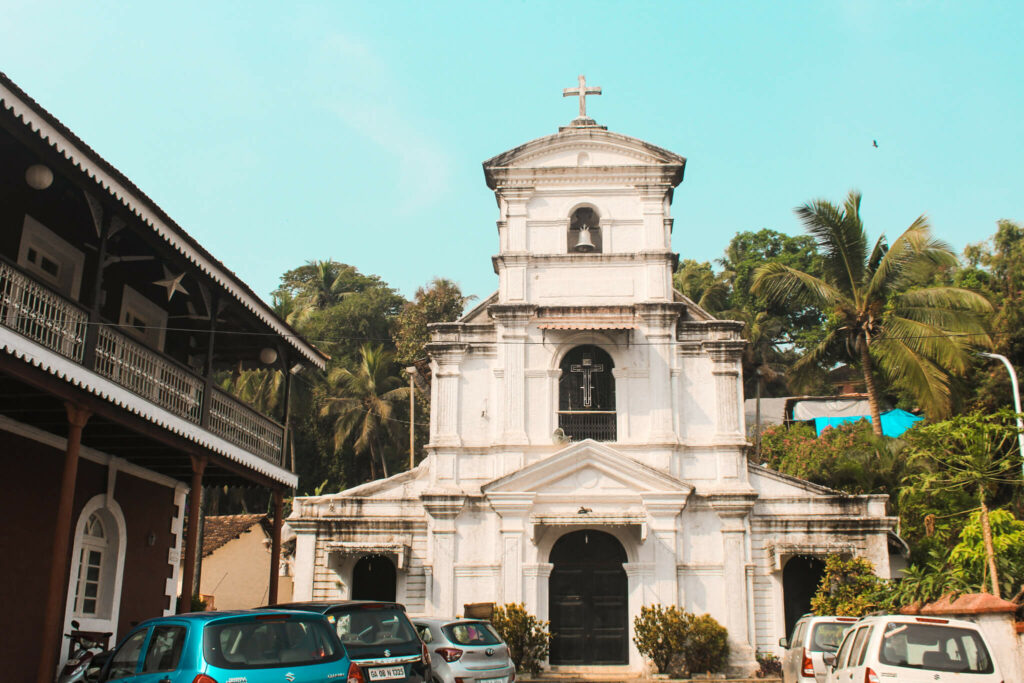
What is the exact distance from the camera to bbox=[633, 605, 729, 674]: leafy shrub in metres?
21.5

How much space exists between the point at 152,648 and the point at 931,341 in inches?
1018

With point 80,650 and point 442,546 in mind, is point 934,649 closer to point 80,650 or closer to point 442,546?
point 80,650

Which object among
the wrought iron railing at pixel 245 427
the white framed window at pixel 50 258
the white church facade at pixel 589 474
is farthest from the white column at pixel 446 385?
the white framed window at pixel 50 258

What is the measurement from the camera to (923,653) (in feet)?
34.0

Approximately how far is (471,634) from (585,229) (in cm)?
1338

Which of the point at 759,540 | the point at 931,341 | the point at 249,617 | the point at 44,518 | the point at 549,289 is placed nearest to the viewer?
the point at 249,617

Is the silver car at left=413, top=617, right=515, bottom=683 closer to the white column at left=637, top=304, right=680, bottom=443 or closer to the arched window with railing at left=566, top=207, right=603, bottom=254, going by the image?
the white column at left=637, top=304, right=680, bottom=443

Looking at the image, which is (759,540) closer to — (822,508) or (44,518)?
(822,508)

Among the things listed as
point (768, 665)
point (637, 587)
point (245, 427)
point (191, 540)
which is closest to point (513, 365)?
point (637, 587)

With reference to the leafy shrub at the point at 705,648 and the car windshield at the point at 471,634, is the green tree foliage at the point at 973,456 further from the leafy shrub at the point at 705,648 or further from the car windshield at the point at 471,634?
the car windshield at the point at 471,634

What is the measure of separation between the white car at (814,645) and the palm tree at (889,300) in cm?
1517

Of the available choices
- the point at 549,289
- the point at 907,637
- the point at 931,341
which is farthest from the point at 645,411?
the point at 907,637

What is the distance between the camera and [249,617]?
30.0 feet

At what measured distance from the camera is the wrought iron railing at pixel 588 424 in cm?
2405
